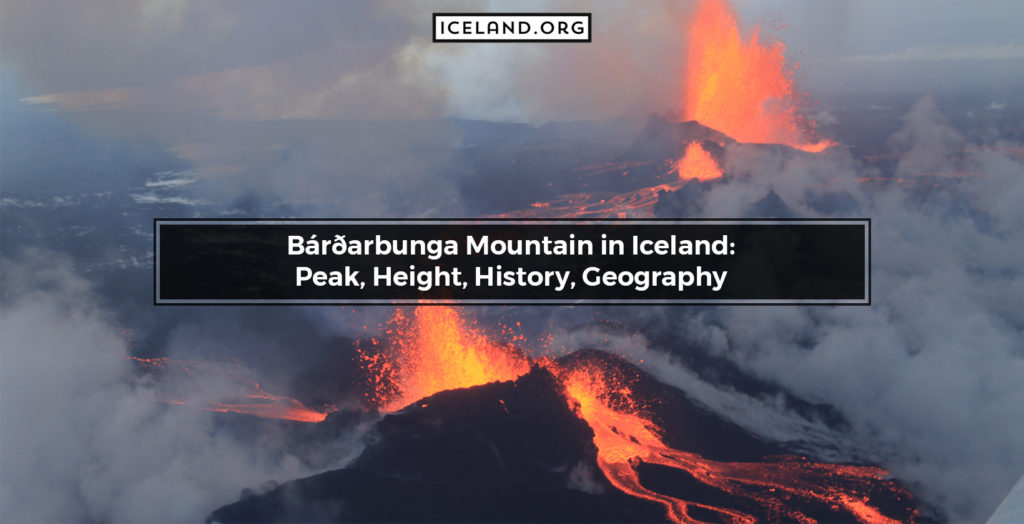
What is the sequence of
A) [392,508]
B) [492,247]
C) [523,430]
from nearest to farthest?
1. [492,247]
2. [392,508]
3. [523,430]

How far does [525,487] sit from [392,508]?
5007 mm

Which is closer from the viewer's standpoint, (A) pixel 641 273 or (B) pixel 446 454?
(A) pixel 641 273

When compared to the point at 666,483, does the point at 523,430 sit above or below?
above

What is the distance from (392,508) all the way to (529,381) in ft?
23.3

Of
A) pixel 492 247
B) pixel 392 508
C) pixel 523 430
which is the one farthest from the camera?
pixel 523 430

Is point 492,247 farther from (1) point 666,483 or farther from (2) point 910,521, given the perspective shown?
(2) point 910,521

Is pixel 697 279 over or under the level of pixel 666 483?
over

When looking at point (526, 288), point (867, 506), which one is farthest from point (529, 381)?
point (867, 506)

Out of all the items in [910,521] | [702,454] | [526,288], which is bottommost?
[910,521]

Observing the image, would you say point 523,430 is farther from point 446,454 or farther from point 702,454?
point 702,454

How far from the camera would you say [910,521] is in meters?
27.4

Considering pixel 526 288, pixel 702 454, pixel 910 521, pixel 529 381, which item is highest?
pixel 526 288

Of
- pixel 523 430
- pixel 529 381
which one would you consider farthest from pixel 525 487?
pixel 529 381

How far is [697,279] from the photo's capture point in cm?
1730
